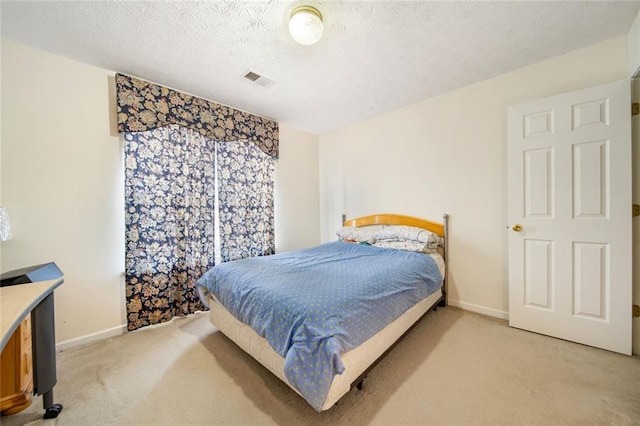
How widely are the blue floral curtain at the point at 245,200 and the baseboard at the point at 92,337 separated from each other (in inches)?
45.8

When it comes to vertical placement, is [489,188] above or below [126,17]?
below

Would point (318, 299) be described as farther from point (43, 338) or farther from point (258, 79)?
point (258, 79)

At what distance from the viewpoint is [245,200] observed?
3213mm

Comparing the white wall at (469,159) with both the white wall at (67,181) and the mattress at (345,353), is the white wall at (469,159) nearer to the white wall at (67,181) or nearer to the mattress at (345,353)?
the mattress at (345,353)

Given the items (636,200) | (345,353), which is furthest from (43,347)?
(636,200)

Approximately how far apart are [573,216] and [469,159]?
1.04 m

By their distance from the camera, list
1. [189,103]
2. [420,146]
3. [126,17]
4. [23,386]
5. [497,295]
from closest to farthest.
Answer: [23,386] < [126,17] < [497,295] < [189,103] < [420,146]

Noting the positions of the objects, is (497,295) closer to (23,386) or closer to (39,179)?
(23,386)

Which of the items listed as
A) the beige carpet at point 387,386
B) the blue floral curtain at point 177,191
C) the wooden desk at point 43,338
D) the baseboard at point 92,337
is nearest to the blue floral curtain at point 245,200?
the blue floral curtain at point 177,191

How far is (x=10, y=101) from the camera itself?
6.12ft

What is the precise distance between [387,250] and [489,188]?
1306mm

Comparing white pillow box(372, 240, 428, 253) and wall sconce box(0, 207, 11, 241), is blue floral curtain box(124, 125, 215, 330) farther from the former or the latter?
white pillow box(372, 240, 428, 253)

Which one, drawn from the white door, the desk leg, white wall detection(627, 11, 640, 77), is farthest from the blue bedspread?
white wall detection(627, 11, 640, 77)

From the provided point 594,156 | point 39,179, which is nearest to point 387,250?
point 594,156
